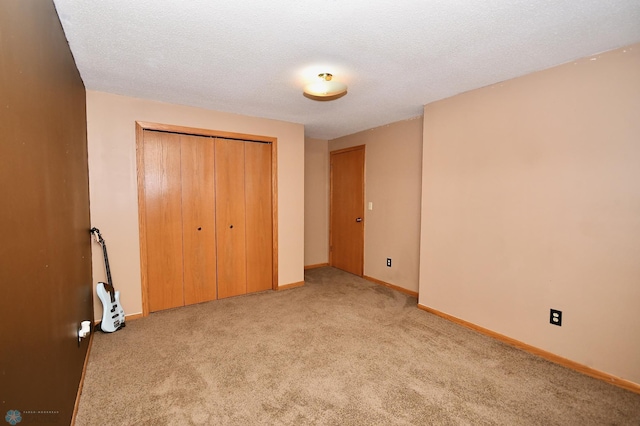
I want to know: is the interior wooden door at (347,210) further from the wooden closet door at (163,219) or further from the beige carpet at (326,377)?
the wooden closet door at (163,219)

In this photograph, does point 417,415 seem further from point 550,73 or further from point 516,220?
point 550,73

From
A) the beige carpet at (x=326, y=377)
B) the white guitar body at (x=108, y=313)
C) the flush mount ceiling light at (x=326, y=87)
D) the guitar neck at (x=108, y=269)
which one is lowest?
the beige carpet at (x=326, y=377)

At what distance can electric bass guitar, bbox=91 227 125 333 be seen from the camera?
9.11 ft

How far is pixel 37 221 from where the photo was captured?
1.22m

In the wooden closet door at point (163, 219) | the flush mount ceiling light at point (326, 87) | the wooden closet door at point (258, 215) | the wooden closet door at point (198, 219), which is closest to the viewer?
the flush mount ceiling light at point (326, 87)

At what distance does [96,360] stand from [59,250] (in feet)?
4.31

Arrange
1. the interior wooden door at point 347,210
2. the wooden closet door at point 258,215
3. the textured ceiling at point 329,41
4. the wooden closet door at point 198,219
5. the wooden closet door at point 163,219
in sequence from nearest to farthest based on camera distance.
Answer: the textured ceiling at point 329,41
the wooden closet door at point 163,219
the wooden closet door at point 198,219
the wooden closet door at point 258,215
the interior wooden door at point 347,210

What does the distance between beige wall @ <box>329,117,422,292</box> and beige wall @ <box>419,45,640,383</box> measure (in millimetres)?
637

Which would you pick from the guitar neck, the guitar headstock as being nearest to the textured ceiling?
the guitar headstock

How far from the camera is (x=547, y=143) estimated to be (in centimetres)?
236

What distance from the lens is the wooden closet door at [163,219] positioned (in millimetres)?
3221

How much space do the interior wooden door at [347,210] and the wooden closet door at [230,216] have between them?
1.90 m

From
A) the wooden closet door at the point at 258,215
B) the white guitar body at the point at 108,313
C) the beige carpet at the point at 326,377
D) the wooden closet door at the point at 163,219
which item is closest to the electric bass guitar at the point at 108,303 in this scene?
the white guitar body at the point at 108,313

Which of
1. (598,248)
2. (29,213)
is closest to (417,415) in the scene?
(598,248)
